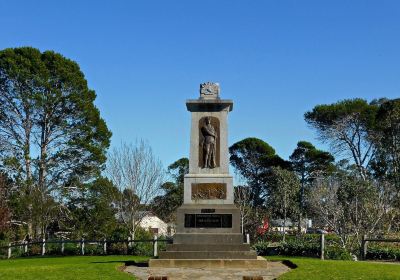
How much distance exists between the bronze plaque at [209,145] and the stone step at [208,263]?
3131 mm

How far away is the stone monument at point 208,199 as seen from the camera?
13086mm

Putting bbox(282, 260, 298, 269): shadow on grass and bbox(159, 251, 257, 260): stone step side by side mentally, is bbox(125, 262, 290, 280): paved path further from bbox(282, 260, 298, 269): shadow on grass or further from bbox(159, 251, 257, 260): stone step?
bbox(159, 251, 257, 260): stone step

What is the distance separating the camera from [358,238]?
23.9m

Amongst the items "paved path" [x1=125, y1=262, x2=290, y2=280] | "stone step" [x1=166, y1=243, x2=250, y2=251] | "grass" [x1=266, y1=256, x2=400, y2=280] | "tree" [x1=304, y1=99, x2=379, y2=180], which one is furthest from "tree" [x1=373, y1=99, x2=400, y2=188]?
"paved path" [x1=125, y1=262, x2=290, y2=280]

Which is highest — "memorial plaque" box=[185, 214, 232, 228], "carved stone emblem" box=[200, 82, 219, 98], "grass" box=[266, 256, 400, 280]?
"carved stone emblem" box=[200, 82, 219, 98]

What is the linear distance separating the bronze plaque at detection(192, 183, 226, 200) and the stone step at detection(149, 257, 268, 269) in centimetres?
232

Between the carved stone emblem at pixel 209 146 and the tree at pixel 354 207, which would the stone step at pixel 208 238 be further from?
the tree at pixel 354 207

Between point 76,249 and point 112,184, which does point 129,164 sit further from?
point 76,249

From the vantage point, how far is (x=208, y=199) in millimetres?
14484

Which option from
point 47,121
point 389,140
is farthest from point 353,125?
point 47,121

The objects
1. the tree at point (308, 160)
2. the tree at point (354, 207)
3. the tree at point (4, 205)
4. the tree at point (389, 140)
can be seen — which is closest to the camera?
the tree at point (4, 205)

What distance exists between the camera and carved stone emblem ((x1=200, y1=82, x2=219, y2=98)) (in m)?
15.3

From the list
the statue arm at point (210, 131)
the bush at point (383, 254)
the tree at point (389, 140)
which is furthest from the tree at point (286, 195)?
the statue arm at point (210, 131)

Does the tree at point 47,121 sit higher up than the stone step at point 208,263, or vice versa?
the tree at point 47,121
